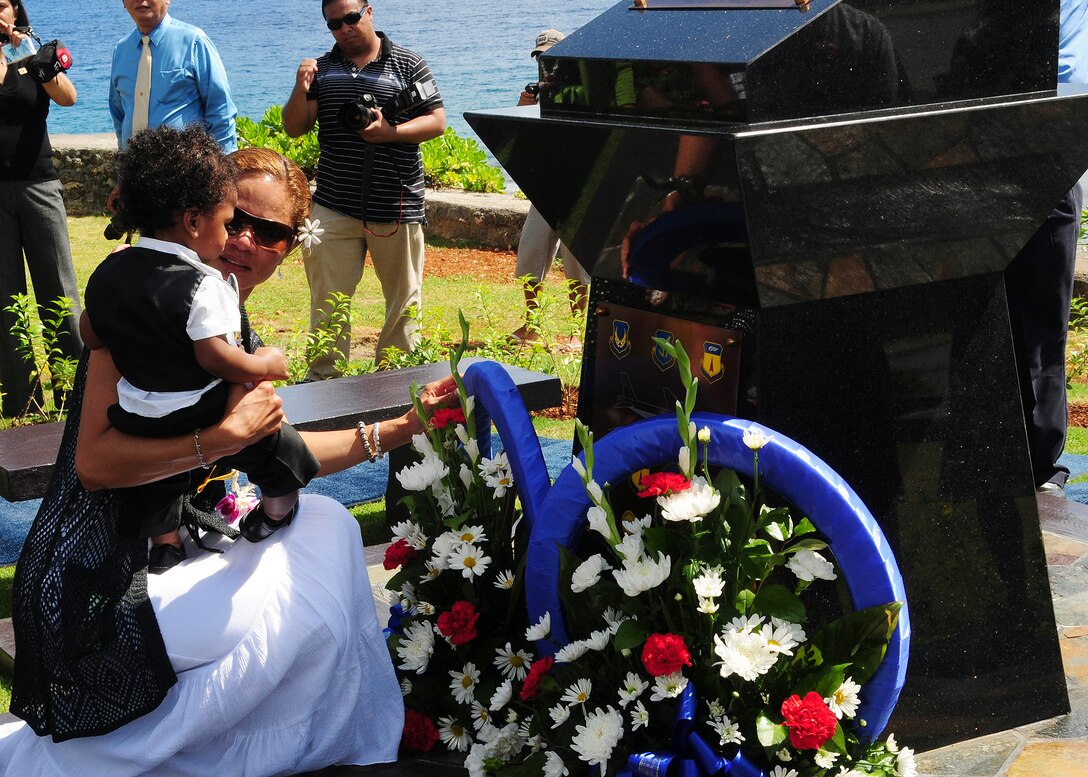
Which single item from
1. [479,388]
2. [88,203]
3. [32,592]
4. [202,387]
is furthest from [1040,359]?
[88,203]

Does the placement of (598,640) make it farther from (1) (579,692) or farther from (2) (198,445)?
(2) (198,445)

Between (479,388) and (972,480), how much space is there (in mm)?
1070

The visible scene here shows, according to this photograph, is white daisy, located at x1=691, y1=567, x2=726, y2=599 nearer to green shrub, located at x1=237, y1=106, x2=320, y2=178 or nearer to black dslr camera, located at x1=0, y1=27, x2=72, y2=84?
black dslr camera, located at x1=0, y1=27, x2=72, y2=84

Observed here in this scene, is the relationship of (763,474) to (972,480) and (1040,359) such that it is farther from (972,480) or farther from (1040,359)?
(1040,359)

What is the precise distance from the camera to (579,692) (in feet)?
7.18

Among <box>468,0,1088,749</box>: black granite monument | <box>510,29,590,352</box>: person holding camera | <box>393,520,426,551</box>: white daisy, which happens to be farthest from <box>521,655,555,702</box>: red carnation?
<box>510,29,590,352</box>: person holding camera

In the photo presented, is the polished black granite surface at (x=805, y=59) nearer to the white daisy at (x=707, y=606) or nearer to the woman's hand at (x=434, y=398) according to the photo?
the woman's hand at (x=434, y=398)

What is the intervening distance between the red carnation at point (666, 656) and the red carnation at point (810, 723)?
188mm

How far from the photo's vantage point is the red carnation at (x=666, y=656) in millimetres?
2033

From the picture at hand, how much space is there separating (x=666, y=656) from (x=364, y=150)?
15.0 feet

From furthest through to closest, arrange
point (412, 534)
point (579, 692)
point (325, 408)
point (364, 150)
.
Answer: point (364, 150)
point (325, 408)
point (412, 534)
point (579, 692)

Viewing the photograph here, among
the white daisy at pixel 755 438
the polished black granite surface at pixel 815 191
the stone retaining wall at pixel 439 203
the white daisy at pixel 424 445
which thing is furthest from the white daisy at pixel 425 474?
the stone retaining wall at pixel 439 203

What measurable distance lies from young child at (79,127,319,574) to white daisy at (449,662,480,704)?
62 cm

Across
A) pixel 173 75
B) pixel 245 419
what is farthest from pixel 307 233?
pixel 173 75
